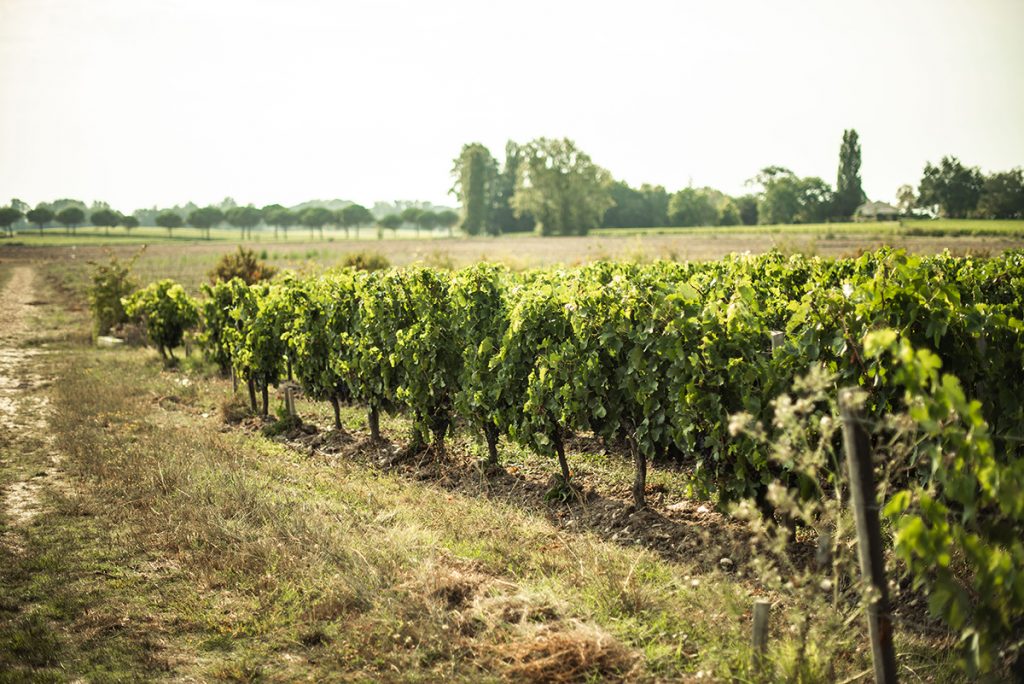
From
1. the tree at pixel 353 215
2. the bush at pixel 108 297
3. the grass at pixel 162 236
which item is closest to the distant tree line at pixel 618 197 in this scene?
the grass at pixel 162 236

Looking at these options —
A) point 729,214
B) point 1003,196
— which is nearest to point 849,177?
point 729,214

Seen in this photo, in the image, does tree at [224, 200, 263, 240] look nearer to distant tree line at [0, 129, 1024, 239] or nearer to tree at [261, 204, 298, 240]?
tree at [261, 204, 298, 240]

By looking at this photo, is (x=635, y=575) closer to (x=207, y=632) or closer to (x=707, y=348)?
(x=707, y=348)

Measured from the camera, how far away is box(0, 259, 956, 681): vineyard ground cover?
4.12 meters

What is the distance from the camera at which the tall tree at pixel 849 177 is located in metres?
86.8

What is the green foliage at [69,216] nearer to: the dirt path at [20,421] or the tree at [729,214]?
the tree at [729,214]

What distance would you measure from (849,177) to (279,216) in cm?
10974

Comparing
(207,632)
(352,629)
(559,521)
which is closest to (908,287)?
(559,521)

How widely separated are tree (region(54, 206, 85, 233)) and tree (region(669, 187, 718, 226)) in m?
99.6

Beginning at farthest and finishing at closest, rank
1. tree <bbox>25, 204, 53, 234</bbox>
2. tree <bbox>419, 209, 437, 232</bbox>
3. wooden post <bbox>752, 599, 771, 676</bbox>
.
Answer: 1. tree <bbox>419, 209, 437, 232</bbox>
2. tree <bbox>25, 204, 53, 234</bbox>
3. wooden post <bbox>752, 599, 771, 676</bbox>

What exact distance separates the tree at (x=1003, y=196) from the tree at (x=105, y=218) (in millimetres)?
129038

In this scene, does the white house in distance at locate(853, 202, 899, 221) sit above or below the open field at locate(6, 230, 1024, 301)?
above

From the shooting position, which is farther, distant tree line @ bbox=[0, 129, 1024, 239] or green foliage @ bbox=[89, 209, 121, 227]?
green foliage @ bbox=[89, 209, 121, 227]

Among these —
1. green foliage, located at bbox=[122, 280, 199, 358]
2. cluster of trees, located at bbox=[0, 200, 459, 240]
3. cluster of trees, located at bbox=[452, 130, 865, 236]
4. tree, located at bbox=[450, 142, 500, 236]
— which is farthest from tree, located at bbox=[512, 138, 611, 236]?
green foliage, located at bbox=[122, 280, 199, 358]
